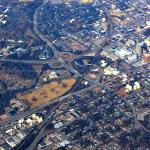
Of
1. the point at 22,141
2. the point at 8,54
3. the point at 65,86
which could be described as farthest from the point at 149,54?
the point at 22,141

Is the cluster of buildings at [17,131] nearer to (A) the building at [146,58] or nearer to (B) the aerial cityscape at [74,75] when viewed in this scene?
(B) the aerial cityscape at [74,75]

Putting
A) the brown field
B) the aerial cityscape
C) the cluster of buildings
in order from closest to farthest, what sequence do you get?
the cluster of buildings
the aerial cityscape
the brown field

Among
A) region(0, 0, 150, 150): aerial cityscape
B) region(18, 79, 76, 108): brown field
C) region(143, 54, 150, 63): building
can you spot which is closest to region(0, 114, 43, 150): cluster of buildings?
A: region(0, 0, 150, 150): aerial cityscape

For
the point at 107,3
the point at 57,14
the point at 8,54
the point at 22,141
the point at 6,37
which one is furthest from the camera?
the point at 107,3

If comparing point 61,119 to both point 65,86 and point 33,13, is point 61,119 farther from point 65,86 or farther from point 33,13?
point 33,13

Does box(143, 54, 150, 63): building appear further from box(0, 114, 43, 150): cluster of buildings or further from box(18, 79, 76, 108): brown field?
box(0, 114, 43, 150): cluster of buildings

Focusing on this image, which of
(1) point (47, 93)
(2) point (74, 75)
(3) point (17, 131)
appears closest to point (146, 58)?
(2) point (74, 75)

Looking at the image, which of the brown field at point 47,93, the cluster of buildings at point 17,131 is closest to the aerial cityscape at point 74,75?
the brown field at point 47,93
